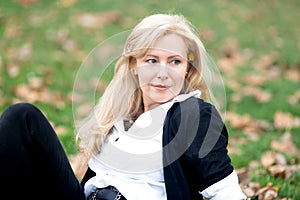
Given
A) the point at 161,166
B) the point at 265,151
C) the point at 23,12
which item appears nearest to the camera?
the point at 161,166

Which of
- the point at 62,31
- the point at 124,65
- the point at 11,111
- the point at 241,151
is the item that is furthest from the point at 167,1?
the point at 11,111

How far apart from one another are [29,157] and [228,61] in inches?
225

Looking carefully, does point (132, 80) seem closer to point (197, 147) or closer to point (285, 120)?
point (197, 147)

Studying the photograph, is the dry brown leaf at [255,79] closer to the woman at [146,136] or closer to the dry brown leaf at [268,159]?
the dry brown leaf at [268,159]

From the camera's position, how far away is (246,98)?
659 cm

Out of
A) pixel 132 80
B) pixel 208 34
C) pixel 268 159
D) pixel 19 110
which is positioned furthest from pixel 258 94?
pixel 19 110

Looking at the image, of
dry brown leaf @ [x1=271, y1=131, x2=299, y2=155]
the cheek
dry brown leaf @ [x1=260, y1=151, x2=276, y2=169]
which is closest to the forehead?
the cheek

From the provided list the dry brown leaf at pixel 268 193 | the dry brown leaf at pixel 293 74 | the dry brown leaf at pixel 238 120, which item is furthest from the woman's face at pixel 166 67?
the dry brown leaf at pixel 293 74

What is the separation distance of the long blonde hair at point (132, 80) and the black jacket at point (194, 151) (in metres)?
0.33

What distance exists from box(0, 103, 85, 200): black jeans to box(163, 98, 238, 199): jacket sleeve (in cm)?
48

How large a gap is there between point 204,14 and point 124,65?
21.5 ft

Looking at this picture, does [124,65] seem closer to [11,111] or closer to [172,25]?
[172,25]

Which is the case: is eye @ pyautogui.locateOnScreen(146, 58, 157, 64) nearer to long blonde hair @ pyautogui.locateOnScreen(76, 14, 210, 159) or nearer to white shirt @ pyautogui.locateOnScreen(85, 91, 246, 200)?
long blonde hair @ pyautogui.locateOnScreen(76, 14, 210, 159)

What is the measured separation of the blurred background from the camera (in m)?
4.51
